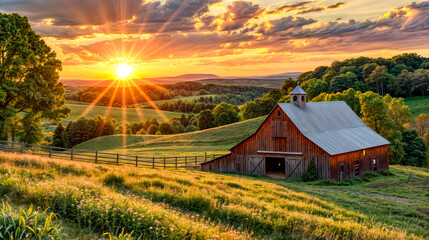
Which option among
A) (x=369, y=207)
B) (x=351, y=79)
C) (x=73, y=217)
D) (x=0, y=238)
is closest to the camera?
(x=0, y=238)

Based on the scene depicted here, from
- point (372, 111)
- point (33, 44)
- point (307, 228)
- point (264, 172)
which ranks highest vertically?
point (33, 44)

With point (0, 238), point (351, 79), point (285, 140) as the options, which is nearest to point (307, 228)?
point (0, 238)

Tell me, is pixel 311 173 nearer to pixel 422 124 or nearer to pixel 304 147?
pixel 304 147

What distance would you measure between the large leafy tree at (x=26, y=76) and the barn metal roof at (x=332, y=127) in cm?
2635

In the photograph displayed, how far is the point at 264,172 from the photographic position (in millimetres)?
37844

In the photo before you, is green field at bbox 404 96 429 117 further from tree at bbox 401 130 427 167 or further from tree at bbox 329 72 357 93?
tree at bbox 401 130 427 167

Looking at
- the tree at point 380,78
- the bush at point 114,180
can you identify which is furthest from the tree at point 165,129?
the bush at point 114,180

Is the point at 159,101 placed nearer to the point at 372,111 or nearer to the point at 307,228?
the point at 372,111

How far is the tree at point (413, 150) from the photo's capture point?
65.7m

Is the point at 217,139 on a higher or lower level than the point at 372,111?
lower

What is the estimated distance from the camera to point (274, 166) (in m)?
43.1

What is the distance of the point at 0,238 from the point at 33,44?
36329mm

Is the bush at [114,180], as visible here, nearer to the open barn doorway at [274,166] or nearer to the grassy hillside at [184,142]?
the open barn doorway at [274,166]

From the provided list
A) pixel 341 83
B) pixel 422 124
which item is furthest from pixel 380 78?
pixel 422 124
